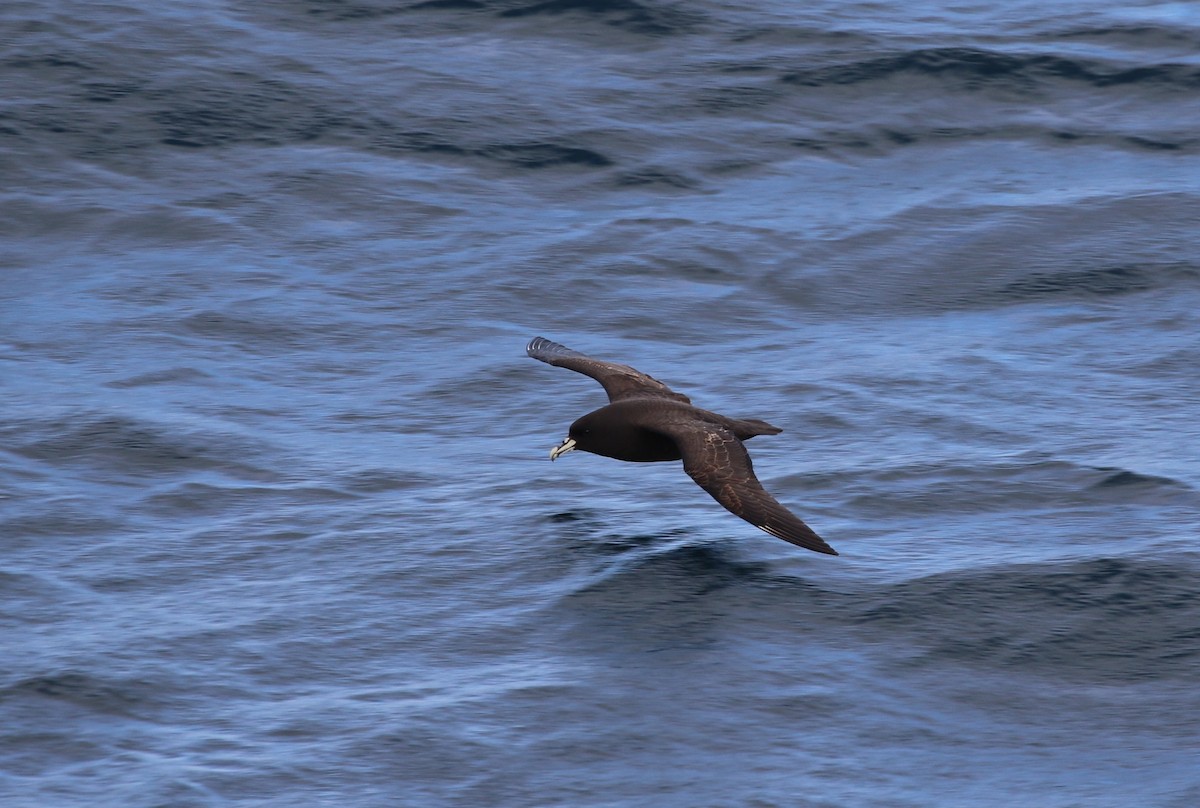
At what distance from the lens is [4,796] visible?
793 centimetres

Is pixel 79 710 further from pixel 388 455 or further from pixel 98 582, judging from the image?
pixel 388 455

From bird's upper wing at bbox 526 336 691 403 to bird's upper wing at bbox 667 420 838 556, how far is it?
809 millimetres

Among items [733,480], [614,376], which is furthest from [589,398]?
[733,480]

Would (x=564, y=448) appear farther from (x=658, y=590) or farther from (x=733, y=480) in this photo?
(x=658, y=590)

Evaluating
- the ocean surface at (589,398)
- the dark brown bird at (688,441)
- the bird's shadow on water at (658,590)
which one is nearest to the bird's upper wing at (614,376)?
the dark brown bird at (688,441)

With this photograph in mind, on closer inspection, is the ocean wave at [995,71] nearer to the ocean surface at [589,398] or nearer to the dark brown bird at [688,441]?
the ocean surface at [589,398]

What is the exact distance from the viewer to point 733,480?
1070 centimetres

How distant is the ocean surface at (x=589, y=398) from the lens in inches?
340

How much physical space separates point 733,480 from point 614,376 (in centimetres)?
218

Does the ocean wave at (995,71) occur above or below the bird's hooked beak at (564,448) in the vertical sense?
above

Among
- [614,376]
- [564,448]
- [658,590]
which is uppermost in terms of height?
[614,376]

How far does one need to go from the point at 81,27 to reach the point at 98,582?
10.8 m

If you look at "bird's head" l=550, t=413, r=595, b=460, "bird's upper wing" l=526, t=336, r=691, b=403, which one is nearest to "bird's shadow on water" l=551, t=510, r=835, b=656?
"bird's head" l=550, t=413, r=595, b=460

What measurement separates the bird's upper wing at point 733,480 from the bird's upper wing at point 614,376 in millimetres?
809
